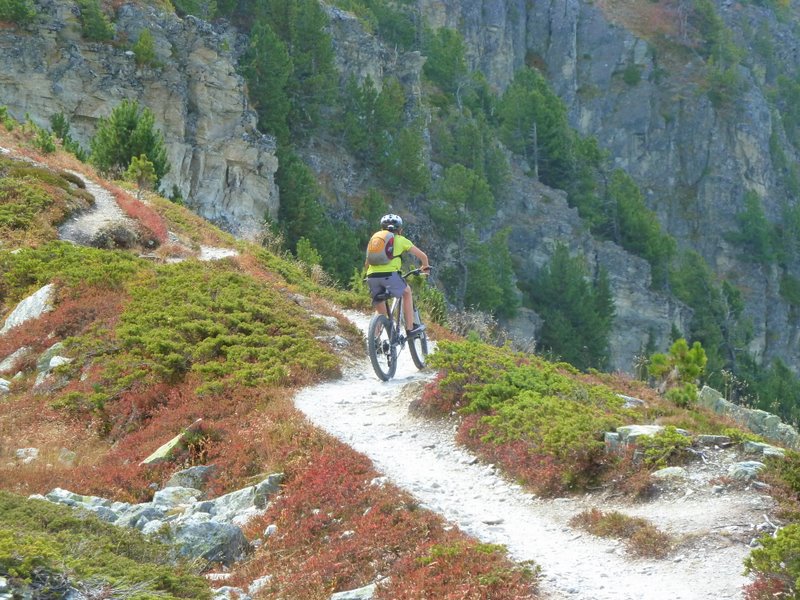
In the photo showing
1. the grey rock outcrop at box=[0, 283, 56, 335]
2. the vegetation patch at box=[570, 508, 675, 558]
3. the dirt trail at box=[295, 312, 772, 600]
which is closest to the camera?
the dirt trail at box=[295, 312, 772, 600]

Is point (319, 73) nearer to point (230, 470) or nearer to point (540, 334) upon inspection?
point (540, 334)

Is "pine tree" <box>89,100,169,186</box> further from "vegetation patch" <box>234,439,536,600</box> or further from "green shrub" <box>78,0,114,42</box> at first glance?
"vegetation patch" <box>234,439,536,600</box>

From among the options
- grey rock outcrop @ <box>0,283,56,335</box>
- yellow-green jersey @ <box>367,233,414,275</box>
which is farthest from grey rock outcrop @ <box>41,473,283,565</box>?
grey rock outcrop @ <box>0,283,56,335</box>

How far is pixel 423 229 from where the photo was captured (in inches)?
2566

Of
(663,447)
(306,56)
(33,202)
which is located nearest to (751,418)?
(663,447)

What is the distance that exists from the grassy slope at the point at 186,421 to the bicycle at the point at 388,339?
3.29 feet

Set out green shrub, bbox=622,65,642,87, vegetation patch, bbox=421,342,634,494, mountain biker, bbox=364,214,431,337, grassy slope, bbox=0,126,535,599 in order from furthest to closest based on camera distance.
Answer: green shrub, bbox=622,65,642,87 → mountain biker, bbox=364,214,431,337 → vegetation patch, bbox=421,342,634,494 → grassy slope, bbox=0,126,535,599

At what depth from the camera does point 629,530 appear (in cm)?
825

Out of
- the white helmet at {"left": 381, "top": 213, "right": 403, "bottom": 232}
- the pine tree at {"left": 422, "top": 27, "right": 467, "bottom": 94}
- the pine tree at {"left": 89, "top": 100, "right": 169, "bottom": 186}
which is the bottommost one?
the white helmet at {"left": 381, "top": 213, "right": 403, "bottom": 232}

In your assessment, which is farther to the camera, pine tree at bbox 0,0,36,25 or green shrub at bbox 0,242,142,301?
pine tree at bbox 0,0,36,25

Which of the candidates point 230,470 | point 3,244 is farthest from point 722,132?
point 230,470

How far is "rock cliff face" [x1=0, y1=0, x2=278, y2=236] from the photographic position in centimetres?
4912

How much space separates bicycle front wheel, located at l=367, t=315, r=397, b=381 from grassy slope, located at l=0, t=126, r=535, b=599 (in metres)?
0.98

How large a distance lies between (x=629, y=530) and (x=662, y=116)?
106273 millimetres
